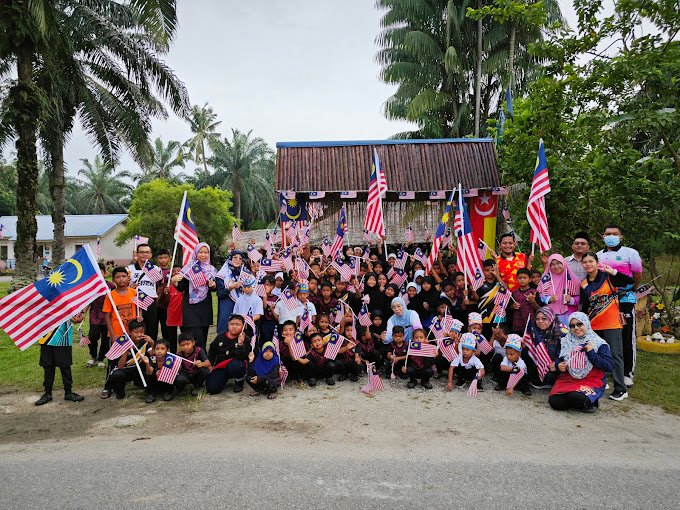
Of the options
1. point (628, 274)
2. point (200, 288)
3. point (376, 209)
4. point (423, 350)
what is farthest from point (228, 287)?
point (628, 274)

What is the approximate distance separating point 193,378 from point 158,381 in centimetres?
42

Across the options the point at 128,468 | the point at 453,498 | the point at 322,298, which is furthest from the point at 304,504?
the point at 322,298

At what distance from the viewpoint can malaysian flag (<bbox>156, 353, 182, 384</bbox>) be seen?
5781 millimetres

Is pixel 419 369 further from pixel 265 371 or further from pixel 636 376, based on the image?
pixel 636 376

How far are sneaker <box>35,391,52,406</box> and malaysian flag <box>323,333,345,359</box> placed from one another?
340 cm

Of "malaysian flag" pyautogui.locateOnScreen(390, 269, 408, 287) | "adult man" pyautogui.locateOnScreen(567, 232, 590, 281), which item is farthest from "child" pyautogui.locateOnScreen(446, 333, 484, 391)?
"malaysian flag" pyautogui.locateOnScreen(390, 269, 408, 287)

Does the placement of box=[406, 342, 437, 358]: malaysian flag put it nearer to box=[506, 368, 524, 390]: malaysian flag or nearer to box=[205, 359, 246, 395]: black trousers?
box=[506, 368, 524, 390]: malaysian flag

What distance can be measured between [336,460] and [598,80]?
712cm

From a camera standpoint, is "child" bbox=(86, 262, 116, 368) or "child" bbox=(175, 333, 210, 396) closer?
"child" bbox=(175, 333, 210, 396)

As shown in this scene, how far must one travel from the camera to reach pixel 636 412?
5.41 meters

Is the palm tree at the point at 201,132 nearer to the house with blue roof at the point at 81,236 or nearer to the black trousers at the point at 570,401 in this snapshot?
the house with blue roof at the point at 81,236

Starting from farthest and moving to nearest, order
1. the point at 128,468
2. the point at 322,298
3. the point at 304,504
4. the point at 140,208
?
the point at 140,208, the point at 322,298, the point at 128,468, the point at 304,504

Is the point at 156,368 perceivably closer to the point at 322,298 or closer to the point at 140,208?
the point at 322,298

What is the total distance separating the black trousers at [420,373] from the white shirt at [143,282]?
11.8 ft
